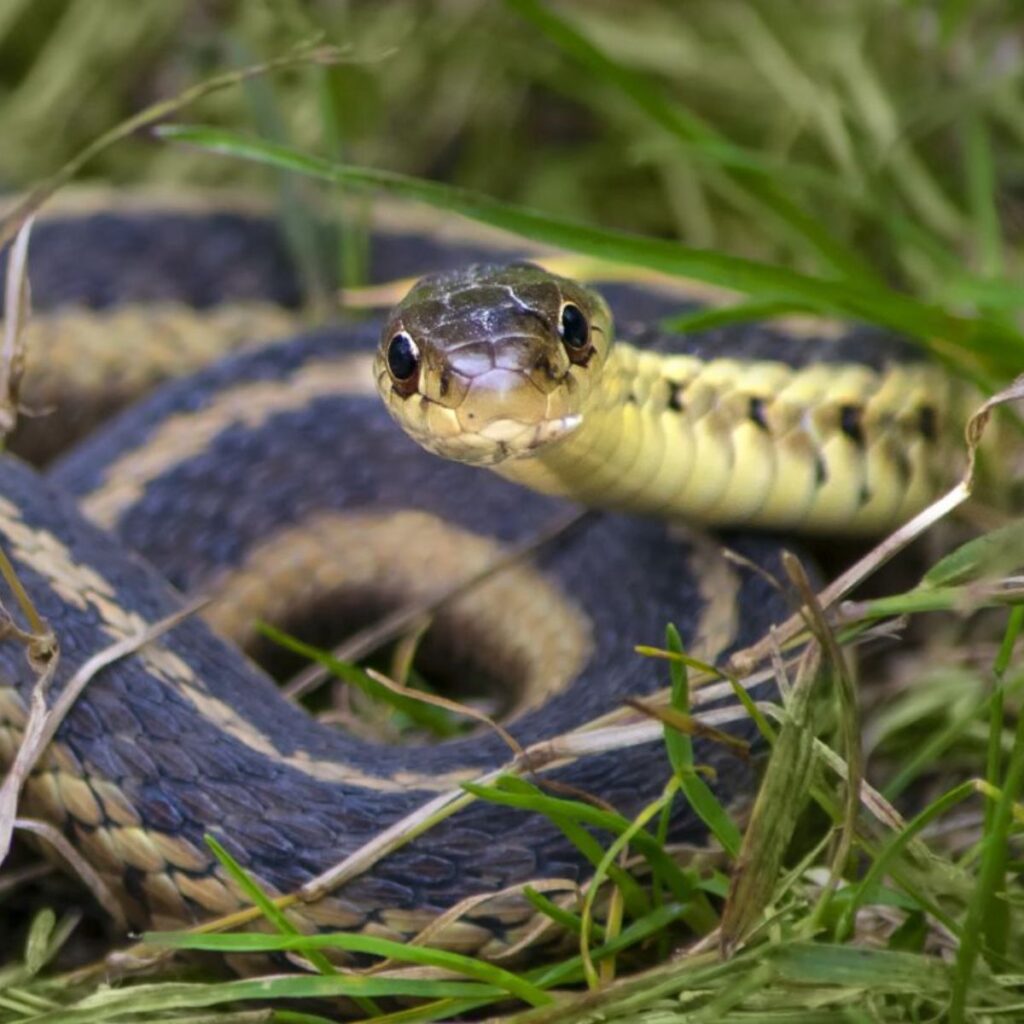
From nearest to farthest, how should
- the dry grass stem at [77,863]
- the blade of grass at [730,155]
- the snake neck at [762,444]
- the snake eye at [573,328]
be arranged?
the dry grass stem at [77,863] < the snake eye at [573,328] < the snake neck at [762,444] < the blade of grass at [730,155]

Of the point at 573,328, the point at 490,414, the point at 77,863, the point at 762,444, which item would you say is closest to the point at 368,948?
the point at 77,863

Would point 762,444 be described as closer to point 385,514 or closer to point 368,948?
point 385,514

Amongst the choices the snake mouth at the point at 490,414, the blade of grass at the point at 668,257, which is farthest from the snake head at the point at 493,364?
the blade of grass at the point at 668,257

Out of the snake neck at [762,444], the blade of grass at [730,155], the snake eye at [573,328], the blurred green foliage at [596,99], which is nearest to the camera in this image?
the snake eye at [573,328]

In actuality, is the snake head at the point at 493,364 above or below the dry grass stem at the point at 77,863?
above

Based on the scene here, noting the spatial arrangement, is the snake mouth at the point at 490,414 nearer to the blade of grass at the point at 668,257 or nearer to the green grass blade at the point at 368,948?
the blade of grass at the point at 668,257

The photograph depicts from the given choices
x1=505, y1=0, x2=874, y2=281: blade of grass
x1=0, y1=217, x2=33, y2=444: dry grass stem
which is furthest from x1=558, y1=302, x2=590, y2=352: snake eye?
x1=0, y1=217, x2=33, y2=444: dry grass stem

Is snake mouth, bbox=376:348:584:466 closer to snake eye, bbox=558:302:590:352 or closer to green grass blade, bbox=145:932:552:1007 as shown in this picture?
snake eye, bbox=558:302:590:352
